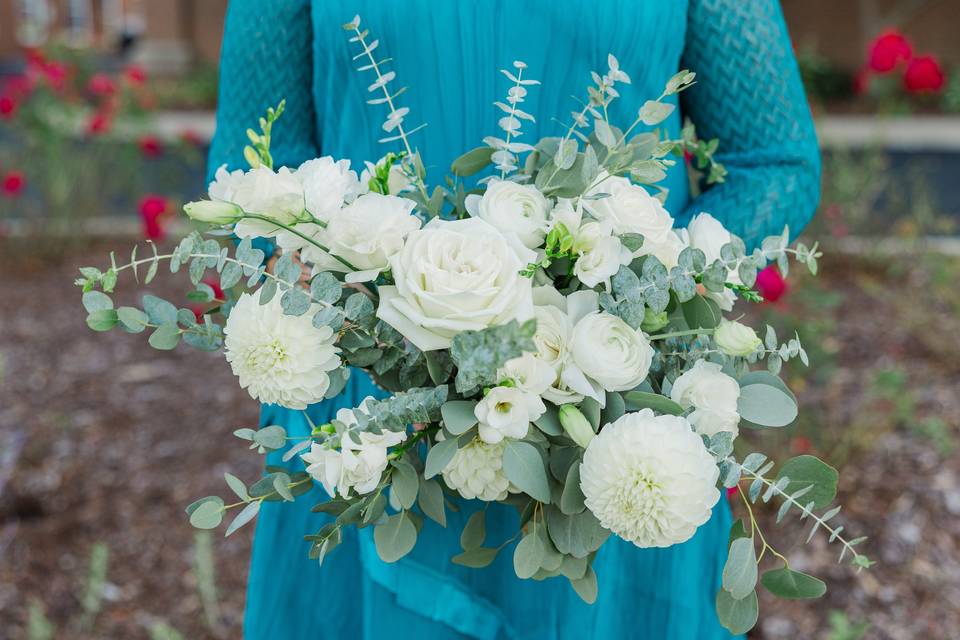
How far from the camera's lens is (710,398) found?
1.03 m

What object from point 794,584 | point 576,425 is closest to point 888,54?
point 794,584

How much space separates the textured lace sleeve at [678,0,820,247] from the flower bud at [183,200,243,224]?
70cm

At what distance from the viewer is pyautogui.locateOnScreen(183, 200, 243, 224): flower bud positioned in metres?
1.02

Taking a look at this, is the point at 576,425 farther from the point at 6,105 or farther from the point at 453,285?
the point at 6,105

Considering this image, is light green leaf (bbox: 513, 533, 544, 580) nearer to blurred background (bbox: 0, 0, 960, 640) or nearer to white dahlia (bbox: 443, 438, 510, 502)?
white dahlia (bbox: 443, 438, 510, 502)

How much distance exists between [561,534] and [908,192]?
7.39 m

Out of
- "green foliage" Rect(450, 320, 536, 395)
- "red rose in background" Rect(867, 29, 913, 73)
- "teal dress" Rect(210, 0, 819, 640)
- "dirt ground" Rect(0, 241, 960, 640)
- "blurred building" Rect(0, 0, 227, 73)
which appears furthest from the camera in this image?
"blurred building" Rect(0, 0, 227, 73)

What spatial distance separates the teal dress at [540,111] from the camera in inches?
53.9

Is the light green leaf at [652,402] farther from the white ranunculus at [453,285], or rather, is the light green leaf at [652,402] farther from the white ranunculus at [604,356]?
the white ranunculus at [453,285]

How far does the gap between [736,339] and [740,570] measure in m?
0.24

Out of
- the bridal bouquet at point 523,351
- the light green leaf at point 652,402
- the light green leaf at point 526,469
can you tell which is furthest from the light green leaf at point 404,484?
the light green leaf at point 652,402

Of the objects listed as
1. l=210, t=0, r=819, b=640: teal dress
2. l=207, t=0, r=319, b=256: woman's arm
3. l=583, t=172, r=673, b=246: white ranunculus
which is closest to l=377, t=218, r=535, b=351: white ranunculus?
l=583, t=172, r=673, b=246: white ranunculus

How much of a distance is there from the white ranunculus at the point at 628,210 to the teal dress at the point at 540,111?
0.32 m

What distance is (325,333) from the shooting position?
3.32 ft
